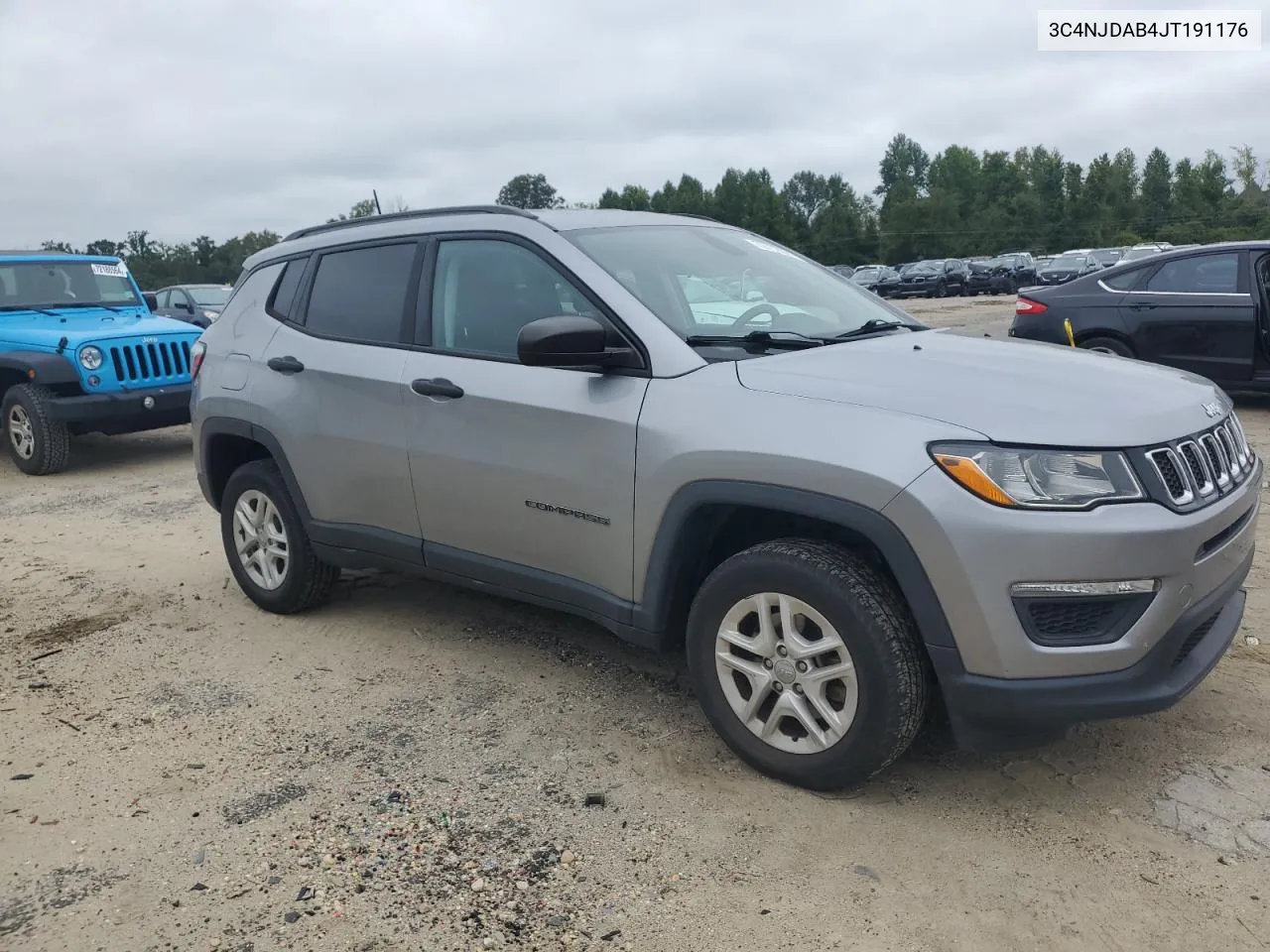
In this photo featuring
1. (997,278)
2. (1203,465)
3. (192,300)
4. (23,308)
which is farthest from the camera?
(997,278)

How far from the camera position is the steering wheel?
365 cm

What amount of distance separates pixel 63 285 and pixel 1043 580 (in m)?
10.4

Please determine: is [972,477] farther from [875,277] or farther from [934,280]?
[875,277]

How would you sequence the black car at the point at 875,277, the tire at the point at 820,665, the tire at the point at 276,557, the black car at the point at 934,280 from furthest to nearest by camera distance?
the black car at the point at 875,277
the black car at the point at 934,280
the tire at the point at 276,557
the tire at the point at 820,665

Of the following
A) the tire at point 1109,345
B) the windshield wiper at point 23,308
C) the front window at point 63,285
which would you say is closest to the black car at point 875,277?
the tire at point 1109,345

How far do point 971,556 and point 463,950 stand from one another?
1591mm

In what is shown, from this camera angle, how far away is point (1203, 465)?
9.64 feet

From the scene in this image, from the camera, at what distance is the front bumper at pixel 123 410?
29.6ft

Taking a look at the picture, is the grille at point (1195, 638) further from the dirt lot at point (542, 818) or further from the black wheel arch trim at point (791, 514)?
the black wheel arch trim at point (791, 514)

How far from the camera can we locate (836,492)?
2.87 metres

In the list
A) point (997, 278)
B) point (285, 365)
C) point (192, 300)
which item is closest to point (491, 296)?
point (285, 365)

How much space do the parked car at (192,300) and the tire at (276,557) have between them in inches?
537

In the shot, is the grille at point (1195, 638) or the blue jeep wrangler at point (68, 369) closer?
the grille at point (1195, 638)

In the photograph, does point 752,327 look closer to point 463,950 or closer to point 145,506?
point 463,950
